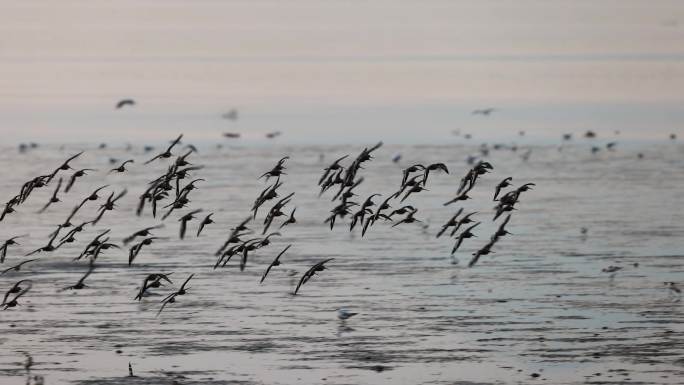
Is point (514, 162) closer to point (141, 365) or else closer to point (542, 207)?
point (542, 207)

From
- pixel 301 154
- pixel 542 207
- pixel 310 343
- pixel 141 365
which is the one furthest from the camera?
pixel 301 154

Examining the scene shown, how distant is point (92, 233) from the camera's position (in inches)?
2522

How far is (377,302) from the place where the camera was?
43656mm

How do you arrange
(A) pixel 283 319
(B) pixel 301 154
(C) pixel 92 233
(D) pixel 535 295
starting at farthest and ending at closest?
(B) pixel 301 154 → (C) pixel 92 233 → (D) pixel 535 295 → (A) pixel 283 319

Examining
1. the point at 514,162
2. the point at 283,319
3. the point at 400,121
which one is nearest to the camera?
the point at 283,319

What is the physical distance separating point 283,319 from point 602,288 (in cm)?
1085

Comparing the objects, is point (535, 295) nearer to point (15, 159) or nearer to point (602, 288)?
point (602, 288)

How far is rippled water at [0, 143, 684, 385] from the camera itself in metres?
34.5

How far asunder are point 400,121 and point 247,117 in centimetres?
1702

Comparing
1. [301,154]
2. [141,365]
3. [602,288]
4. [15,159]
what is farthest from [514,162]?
[141,365]

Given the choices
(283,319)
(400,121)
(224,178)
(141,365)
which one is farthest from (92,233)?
(400,121)

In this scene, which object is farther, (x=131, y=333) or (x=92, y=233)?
(x=92, y=233)

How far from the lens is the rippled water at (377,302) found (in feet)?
113

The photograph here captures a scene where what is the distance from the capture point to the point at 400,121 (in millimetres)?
136250
